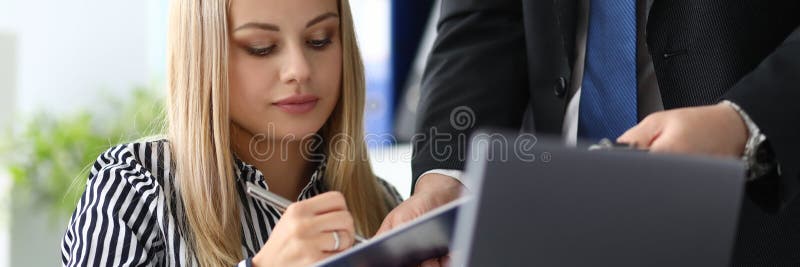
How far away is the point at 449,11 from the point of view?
1777 mm

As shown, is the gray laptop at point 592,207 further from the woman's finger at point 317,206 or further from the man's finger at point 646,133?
the woman's finger at point 317,206

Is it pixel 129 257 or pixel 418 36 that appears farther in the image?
pixel 418 36

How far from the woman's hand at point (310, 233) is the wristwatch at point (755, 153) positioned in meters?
0.49

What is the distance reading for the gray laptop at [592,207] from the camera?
0.69m

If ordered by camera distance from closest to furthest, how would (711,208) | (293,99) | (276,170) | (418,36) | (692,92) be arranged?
(711,208), (692,92), (293,99), (276,170), (418,36)

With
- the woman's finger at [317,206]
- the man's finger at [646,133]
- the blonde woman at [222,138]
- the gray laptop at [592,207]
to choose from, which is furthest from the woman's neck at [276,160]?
the gray laptop at [592,207]

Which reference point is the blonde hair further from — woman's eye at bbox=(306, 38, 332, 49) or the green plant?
the green plant

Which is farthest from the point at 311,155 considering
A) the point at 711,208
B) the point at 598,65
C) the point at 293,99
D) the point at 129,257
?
the point at 711,208

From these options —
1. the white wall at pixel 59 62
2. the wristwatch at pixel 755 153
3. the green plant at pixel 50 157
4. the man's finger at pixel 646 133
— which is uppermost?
the man's finger at pixel 646 133

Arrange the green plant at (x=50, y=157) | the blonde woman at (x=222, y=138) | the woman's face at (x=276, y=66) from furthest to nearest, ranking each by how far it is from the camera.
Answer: the green plant at (x=50, y=157) < the woman's face at (x=276, y=66) < the blonde woman at (x=222, y=138)

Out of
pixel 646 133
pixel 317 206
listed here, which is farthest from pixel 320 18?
pixel 646 133

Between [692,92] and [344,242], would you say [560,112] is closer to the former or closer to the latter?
[692,92]

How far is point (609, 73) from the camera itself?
144cm

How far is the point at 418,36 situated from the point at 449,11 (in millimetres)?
2211
